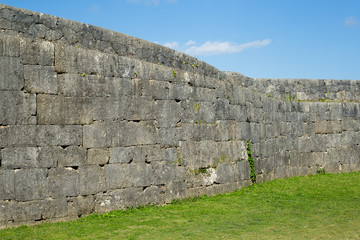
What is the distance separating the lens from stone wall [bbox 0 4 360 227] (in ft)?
25.6

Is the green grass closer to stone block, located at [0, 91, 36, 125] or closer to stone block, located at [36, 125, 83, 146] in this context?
stone block, located at [36, 125, 83, 146]

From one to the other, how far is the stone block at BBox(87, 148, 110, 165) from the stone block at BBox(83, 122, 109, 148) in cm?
8

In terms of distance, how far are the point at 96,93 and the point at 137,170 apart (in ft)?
6.27

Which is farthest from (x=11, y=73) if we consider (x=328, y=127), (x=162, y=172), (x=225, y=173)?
(x=328, y=127)

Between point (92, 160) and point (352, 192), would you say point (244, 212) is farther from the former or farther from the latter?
point (352, 192)

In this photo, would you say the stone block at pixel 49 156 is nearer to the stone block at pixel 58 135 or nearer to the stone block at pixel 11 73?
the stone block at pixel 58 135

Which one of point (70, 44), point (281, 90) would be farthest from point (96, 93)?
point (281, 90)

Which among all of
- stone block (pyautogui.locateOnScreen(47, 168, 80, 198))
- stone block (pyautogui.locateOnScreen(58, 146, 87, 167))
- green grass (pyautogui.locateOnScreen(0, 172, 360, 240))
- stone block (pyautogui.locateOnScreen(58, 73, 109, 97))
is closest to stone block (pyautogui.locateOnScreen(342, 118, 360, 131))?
green grass (pyautogui.locateOnScreen(0, 172, 360, 240))

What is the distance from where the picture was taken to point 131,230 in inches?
299

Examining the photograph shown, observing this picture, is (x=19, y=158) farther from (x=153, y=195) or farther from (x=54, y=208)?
(x=153, y=195)

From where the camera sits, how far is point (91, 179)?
865 centimetres

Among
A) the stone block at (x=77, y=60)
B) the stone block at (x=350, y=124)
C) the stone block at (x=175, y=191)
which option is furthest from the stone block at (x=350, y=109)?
the stone block at (x=77, y=60)

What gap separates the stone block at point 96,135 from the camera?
8.64 meters

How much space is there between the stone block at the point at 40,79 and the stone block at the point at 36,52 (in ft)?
0.30
